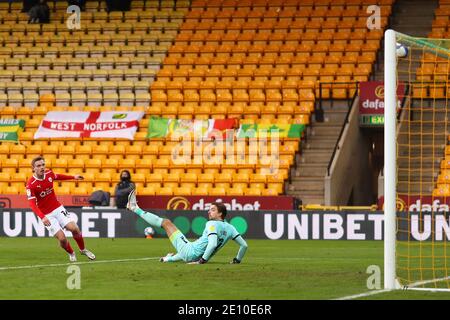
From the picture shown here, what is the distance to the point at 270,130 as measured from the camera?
32188mm

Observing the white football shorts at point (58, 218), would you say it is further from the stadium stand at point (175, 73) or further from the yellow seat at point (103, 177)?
the yellow seat at point (103, 177)

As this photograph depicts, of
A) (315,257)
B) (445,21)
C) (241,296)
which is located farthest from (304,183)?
(241,296)

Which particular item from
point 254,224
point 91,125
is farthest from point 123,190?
point 91,125

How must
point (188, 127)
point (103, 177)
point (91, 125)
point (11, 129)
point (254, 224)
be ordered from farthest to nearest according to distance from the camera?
point (11, 129) < point (91, 125) < point (188, 127) < point (103, 177) < point (254, 224)

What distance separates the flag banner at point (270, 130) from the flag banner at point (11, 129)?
730cm

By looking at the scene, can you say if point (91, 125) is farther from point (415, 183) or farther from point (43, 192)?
point (43, 192)

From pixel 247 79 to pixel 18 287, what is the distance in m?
22.8

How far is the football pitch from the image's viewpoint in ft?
40.4

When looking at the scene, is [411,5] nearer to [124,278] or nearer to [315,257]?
[315,257]

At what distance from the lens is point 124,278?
47.3ft

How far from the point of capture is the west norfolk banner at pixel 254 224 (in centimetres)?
2711

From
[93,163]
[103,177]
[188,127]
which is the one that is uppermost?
[188,127]

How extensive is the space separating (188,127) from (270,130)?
8.45ft
